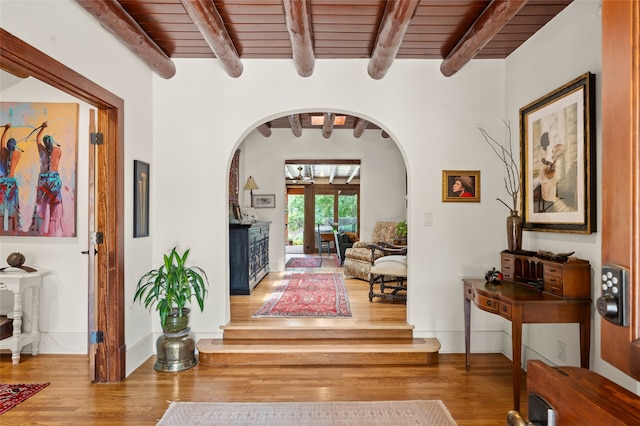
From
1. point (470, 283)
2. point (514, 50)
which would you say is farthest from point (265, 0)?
point (470, 283)

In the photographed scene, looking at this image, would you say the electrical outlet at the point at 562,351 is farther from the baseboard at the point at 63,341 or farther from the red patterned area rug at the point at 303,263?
the red patterned area rug at the point at 303,263

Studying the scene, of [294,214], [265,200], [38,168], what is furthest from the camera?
[294,214]

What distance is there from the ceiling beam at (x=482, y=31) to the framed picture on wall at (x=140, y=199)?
297cm

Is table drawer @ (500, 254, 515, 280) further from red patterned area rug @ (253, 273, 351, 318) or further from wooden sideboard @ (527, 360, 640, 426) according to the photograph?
wooden sideboard @ (527, 360, 640, 426)

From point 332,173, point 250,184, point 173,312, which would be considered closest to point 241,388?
point 173,312

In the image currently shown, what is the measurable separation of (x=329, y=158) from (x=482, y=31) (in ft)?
14.8

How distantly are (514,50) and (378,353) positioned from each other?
3.05 metres

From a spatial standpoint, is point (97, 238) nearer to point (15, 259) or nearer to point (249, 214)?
point (15, 259)

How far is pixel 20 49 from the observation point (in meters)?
2.10

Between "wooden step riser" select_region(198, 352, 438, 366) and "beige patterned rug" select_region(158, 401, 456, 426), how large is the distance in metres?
Answer: 0.69

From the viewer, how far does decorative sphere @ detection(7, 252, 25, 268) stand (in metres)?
3.48

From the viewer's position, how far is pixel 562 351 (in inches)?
113

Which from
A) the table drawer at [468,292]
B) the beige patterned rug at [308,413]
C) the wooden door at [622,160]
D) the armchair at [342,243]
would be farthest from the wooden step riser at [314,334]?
the armchair at [342,243]

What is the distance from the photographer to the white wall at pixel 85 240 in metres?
2.95
